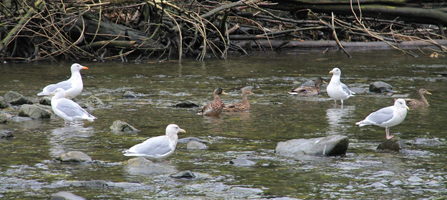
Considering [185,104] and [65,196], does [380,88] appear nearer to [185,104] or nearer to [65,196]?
[185,104]

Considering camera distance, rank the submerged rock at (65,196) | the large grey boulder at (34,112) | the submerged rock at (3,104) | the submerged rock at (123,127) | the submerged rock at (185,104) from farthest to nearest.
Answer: the submerged rock at (185,104) → the submerged rock at (3,104) → the large grey boulder at (34,112) → the submerged rock at (123,127) → the submerged rock at (65,196)

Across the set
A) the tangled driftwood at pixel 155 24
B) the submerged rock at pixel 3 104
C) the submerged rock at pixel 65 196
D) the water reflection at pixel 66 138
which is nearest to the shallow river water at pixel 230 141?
the water reflection at pixel 66 138

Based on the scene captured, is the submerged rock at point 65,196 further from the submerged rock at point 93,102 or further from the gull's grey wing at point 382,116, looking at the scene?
the submerged rock at point 93,102

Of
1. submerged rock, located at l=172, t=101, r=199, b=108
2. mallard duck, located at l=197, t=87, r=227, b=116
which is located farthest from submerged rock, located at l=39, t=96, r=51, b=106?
mallard duck, located at l=197, t=87, r=227, b=116

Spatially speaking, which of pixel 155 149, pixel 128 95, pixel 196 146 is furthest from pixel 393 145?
pixel 128 95

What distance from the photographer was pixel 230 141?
675 centimetres

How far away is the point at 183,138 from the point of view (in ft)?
22.1

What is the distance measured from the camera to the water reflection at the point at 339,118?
295 inches

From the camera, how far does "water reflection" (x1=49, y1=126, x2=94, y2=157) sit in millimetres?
6129

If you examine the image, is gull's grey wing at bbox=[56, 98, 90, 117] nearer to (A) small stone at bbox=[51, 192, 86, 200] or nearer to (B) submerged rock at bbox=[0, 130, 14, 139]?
(B) submerged rock at bbox=[0, 130, 14, 139]

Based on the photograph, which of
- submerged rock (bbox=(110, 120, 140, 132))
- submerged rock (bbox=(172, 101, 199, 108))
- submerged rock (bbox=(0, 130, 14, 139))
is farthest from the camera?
submerged rock (bbox=(172, 101, 199, 108))

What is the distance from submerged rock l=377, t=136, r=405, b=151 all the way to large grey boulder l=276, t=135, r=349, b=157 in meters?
0.60

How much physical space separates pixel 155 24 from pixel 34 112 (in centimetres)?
790

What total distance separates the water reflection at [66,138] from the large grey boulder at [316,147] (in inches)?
106
